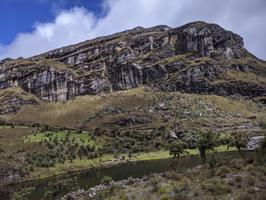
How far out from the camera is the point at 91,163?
151 metres

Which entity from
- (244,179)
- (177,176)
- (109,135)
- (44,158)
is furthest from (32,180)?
(244,179)

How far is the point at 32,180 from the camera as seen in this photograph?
4975 inches

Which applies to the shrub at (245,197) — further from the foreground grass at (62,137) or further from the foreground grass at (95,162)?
the foreground grass at (62,137)

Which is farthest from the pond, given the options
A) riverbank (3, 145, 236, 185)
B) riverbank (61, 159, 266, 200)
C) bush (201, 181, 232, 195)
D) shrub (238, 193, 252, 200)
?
shrub (238, 193, 252, 200)

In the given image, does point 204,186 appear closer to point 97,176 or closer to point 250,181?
point 250,181

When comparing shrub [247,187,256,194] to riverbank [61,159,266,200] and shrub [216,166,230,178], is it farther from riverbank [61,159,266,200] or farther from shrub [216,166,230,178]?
shrub [216,166,230,178]

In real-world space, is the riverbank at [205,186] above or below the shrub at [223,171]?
below

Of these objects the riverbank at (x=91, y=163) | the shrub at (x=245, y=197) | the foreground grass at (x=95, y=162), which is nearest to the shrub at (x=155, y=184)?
the shrub at (x=245, y=197)

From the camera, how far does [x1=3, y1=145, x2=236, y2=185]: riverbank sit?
134875mm

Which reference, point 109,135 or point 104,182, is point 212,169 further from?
point 109,135

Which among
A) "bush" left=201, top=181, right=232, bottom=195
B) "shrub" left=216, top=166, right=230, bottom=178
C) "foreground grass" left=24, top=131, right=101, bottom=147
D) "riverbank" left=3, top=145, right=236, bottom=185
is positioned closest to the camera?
"bush" left=201, top=181, right=232, bottom=195

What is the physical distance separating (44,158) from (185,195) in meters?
113

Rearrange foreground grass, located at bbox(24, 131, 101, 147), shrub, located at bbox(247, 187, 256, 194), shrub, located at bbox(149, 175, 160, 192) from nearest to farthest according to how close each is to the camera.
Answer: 1. shrub, located at bbox(247, 187, 256, 194)
2. shrub, located at bbox(149, 175, 160, 192)
3. foreground grass, located at bbox(24, 131, 101, 147)

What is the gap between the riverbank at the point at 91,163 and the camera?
443 feet
